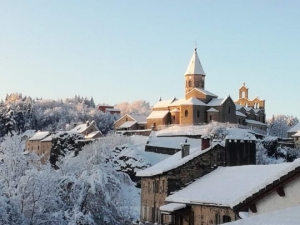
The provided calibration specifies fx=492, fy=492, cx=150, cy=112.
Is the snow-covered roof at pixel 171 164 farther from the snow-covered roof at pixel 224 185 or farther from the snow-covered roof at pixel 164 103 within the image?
the snow-covered roof at pixel 164 103

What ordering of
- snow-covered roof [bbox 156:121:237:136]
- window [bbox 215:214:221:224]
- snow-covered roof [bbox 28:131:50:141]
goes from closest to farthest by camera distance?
window [bbox 215:214:221:224]
snow-covered roof [bbox 156:121:237:136]
snow-covered roof [bbox 28:131:50:141]

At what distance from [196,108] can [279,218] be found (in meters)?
77.8

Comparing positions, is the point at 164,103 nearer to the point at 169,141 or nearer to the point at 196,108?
the point at 196,108

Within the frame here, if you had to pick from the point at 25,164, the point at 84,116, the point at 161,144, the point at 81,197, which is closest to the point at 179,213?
the point at 81,197

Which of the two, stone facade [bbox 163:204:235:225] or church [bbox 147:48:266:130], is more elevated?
church [bbox 147:48:266:130]

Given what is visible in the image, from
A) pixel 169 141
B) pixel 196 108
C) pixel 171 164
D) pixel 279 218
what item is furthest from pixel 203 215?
pixel 196 108

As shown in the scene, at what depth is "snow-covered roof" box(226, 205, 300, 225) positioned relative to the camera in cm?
1190

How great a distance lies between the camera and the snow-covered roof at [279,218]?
39.0ft

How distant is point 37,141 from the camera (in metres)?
113

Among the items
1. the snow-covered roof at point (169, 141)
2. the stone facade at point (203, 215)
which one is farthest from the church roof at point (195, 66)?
the stone facade at point (203, 215)

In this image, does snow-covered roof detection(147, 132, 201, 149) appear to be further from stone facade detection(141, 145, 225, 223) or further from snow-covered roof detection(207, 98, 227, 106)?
stone facade detection(141, 145, 225, 223)

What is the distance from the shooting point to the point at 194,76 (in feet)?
323

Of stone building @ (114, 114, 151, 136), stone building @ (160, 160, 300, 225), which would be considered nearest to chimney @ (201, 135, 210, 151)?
stone building @ (160, 160, 300, 225)

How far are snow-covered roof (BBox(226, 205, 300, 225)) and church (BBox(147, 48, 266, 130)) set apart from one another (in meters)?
75.8
